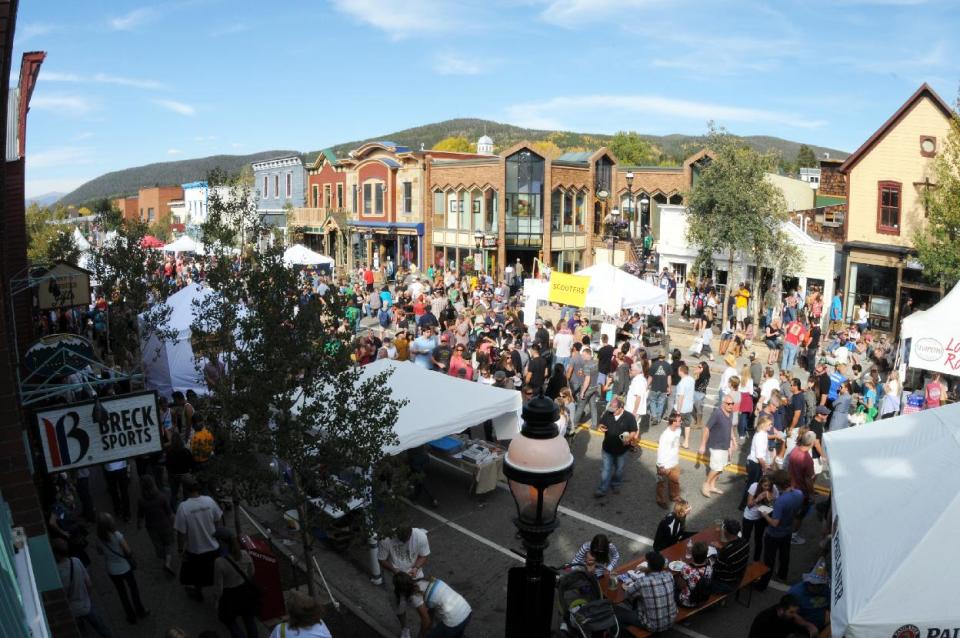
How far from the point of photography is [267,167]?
5925cm

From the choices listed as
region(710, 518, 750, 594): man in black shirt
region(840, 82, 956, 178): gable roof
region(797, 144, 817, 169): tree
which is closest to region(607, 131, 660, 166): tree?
region(797, 144, 817, 169): tree

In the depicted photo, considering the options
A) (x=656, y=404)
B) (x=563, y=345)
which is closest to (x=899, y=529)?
(x=656, y=404)

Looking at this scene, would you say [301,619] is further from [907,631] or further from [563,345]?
[563,345]

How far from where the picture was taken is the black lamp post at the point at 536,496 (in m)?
4.52

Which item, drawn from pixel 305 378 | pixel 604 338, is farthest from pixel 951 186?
pixel 305 378

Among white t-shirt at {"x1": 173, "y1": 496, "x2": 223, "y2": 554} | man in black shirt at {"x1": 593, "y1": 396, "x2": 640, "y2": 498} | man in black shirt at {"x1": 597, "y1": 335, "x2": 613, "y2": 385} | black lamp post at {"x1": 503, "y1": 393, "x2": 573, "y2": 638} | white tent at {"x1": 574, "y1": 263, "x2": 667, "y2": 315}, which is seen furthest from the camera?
white tent at {"x1": 574, "y1": 263, "x2": 667, "y2": 315}

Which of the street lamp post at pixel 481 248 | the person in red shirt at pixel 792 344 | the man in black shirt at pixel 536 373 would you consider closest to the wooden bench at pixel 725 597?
the man in black shirt at pixel 536 373

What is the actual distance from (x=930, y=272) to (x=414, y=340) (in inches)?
572

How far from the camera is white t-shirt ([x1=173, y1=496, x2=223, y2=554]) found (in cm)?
868

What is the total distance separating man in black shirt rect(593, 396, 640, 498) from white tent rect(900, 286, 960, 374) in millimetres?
7159

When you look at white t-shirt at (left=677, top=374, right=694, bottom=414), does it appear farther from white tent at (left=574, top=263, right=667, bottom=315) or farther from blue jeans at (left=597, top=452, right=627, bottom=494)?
white tent at (left=574, top=263, right=667, bottom=315)

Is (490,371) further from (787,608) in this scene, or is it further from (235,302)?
(787,608)

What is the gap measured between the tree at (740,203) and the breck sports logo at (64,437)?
2123 cm

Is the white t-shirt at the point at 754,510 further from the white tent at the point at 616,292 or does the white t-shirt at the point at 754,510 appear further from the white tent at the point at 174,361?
the white tent at the point at 174,361
